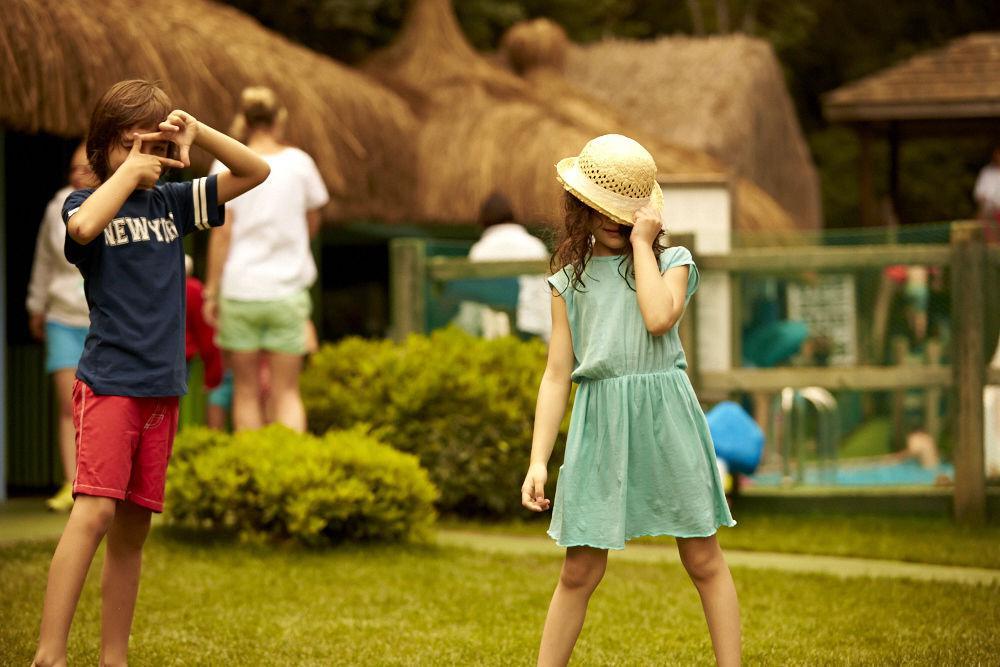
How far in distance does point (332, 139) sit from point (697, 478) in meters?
7.21

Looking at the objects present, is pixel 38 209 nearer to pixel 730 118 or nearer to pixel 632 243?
pixel 632 243

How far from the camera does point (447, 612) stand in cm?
Answer: 540

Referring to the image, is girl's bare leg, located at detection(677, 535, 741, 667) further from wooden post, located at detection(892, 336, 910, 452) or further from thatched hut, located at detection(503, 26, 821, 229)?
thatched hut, located at detection(503, 26, 821, 229)

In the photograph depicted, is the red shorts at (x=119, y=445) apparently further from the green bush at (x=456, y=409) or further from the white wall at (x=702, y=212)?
the white wall at (x=702, y=212)

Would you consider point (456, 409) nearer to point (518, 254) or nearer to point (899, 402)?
point (518, 254)

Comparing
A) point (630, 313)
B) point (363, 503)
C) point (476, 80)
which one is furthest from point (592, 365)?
point (476, 80)

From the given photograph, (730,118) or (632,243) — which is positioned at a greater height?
(730,118)

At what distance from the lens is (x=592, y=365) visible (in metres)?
3.89

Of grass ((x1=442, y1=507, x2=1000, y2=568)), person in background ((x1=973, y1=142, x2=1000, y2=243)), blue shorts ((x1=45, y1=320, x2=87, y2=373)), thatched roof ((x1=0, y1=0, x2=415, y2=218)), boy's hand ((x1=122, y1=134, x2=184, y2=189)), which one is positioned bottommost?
grass ((x1=442, y1=507, x2=1000, y2=568))

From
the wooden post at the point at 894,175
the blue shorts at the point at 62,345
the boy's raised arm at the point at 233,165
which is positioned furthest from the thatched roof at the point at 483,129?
the boy's raised arm at the point at 233,165

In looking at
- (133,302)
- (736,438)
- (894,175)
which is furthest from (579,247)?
(894,175)

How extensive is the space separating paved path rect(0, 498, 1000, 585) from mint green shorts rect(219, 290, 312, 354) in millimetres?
1185

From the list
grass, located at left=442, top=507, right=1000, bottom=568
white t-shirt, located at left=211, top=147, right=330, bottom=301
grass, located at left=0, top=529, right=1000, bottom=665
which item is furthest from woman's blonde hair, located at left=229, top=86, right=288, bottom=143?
grass, located at left=442, top=507, right=1000, bottom=568

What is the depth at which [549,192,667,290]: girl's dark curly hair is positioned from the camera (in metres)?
3.96
